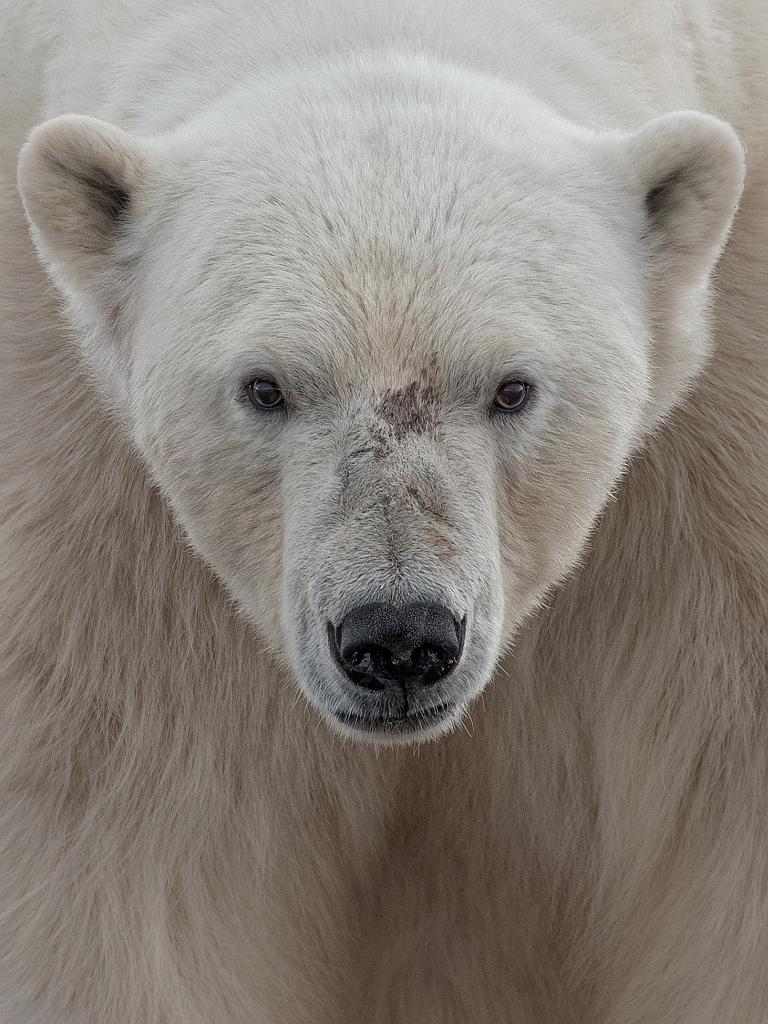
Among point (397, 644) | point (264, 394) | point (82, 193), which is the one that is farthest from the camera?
point (82, 193)

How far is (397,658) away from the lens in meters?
2.31

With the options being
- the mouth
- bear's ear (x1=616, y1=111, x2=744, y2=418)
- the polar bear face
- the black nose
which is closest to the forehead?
the polar bear face

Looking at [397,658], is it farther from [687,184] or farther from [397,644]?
[687,184]

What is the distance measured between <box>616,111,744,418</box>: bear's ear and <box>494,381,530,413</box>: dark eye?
0.37 meters

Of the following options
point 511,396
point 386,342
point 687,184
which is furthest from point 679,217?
point 386,342

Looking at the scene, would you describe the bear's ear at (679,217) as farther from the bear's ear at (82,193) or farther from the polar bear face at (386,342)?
the bear's ear at (82,193)

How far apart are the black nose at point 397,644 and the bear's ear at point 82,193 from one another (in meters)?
0.78

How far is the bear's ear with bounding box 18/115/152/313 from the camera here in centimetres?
251

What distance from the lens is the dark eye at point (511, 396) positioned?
2441 millimetres

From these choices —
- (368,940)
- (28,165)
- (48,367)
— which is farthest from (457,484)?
(368,940)

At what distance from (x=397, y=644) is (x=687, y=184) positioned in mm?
917

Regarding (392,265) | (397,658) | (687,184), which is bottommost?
(397,658)

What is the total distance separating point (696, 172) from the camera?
8.55ft

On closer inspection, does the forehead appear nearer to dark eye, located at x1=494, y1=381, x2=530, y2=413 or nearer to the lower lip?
dark eye, located at x1=494, y1=381, x2=530, y2=413
